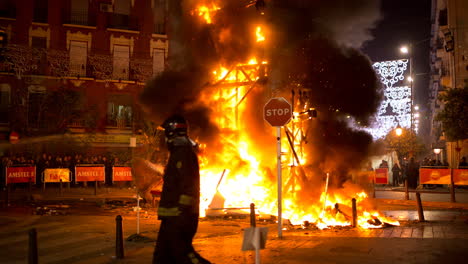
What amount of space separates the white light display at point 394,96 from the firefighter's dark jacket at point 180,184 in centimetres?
3123

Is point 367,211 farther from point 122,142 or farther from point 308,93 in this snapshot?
point 122,142

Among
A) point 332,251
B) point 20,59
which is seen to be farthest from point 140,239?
point 20,59

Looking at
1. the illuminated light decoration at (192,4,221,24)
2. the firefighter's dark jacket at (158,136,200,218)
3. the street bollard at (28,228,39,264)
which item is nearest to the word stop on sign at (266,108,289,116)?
the firefighter's dark jacket at (158,136,200,218)

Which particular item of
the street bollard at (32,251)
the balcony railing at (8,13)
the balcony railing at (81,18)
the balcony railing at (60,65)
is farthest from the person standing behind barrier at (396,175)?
the balcony railing at (8,13)

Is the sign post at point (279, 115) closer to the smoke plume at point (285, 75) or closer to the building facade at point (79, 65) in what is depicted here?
the smoke plume at point (285, 75)

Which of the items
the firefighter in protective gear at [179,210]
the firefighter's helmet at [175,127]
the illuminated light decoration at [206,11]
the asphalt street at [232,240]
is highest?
the illuminated light decoration at [206,11]

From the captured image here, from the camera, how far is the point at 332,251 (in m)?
7.42

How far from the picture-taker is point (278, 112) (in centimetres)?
931

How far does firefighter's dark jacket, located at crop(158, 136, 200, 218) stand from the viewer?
4816 millimetres

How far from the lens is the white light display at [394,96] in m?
34.5

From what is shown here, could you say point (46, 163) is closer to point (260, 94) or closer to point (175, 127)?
point (260, 94)

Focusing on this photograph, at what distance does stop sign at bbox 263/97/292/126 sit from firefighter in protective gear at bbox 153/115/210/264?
14.7 ft

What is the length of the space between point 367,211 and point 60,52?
27052mm

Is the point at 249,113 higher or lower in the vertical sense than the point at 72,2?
lower
